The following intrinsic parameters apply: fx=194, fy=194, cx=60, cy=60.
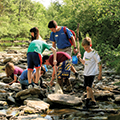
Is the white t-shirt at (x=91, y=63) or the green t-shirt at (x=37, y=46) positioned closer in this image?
the white t-shirt at (x=91, y=63)

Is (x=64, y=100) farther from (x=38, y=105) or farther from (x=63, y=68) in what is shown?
(x=63, y=68)

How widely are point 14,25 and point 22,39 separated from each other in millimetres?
3324

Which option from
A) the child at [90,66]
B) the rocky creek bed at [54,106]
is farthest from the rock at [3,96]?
the child at [90,66]

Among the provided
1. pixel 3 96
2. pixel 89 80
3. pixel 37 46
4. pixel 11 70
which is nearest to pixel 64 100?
pixel 89 80

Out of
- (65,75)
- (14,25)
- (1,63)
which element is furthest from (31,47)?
(14,25)

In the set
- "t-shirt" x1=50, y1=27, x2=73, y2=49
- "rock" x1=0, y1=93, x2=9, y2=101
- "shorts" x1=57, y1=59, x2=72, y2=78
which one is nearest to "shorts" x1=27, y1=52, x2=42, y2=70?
"shorts" x1=57, y1=59, x2=72, y2=78

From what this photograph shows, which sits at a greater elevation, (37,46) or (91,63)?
(37,46)

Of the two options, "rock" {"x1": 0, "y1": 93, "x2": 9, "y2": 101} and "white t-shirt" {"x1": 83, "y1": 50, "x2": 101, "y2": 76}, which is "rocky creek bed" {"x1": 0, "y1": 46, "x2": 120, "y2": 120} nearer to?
"rock" {"x1": 0, "y1": 93, "x2": 9, "y2": 101}

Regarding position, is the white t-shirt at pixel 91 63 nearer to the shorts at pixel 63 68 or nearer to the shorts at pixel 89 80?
the shorts at pixel 89 80

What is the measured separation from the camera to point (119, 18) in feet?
16.6

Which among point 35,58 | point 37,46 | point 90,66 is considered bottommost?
point 90,66

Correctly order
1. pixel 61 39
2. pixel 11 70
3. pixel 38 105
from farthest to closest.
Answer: pixel 11 70
pixel 61 39
pixel 38 105

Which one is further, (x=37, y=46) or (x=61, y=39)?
(x=61, y=39)

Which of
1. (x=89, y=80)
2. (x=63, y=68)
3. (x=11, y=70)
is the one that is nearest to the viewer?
(x=89, y=80)
